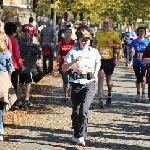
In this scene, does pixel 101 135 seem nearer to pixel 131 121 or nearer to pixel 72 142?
pixel 72 142

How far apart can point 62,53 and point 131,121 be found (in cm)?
266

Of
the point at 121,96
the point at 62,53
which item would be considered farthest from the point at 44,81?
the point at 62,53

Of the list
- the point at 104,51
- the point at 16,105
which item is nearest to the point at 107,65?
the point at 104,51

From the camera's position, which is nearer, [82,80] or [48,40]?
[82,80]

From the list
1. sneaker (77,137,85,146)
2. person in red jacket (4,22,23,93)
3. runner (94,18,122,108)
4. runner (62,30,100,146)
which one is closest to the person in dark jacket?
person in red jacket (4,22,23,93)

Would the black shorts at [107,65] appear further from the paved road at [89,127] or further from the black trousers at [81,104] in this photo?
the black trousers at [81,104]

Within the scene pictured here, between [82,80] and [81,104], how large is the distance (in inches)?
15.0

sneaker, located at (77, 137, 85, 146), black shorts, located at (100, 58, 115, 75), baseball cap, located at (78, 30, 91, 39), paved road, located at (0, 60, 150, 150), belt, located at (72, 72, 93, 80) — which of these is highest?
baseball cap, located at (78, 30, 91, 39)

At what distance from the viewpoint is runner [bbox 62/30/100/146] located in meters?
7.61

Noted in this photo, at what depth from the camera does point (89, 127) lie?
9.07m

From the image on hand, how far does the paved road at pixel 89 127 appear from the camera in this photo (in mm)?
7672

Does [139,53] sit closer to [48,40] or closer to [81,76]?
[81,76]

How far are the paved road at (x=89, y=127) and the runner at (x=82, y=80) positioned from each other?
1.04ft

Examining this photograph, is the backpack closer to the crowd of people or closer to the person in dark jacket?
the crowd of people
